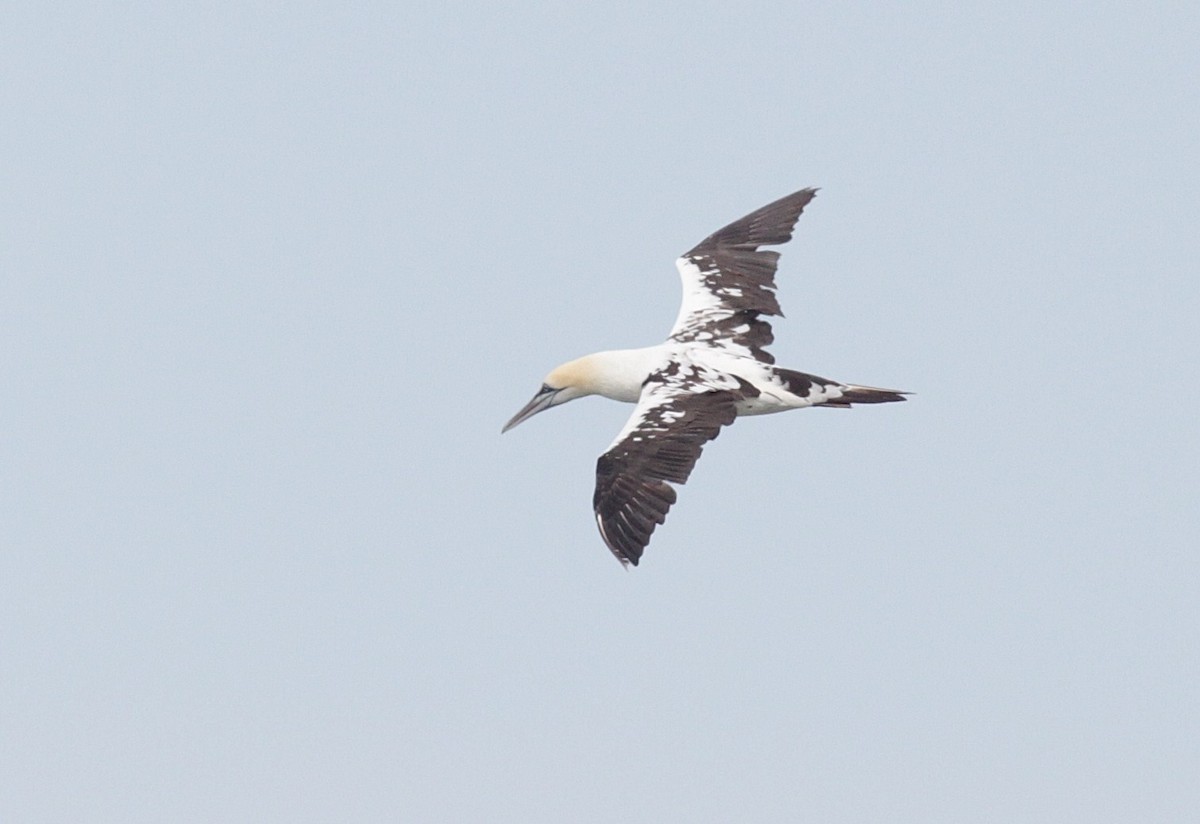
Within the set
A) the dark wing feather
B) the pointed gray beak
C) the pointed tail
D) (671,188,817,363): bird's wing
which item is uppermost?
(671,188,817,363): bird's wing

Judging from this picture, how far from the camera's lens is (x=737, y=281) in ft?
83.8

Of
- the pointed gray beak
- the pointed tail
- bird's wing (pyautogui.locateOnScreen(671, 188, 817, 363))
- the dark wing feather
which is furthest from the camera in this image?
the pointed gray beak

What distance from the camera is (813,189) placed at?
27.3 m

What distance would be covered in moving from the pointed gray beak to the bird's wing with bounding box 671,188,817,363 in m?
1.78

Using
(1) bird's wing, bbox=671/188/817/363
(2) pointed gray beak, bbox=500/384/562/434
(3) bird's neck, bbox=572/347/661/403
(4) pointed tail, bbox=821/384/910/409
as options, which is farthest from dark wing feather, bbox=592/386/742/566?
(2) pointed gray beak, bbox=500/384/562/434

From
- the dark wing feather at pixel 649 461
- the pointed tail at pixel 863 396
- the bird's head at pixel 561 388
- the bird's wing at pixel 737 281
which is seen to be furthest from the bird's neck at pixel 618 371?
the pointed tail at pixel 863 396

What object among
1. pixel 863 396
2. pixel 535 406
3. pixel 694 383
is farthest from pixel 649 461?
pixel 535 406

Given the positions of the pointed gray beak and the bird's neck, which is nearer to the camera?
the bird's neck

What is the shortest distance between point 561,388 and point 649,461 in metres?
3.85

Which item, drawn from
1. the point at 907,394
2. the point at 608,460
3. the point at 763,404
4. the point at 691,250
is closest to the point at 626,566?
the point at 608,460

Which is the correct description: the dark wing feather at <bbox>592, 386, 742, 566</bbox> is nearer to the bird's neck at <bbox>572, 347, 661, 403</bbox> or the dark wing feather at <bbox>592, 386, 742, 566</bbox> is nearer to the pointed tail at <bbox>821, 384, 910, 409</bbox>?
the bird's neck at <bbox>572, 347, 661, 403</bbox>

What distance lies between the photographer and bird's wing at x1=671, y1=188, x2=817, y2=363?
24.6 m

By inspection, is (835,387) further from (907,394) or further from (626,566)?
(626,566)

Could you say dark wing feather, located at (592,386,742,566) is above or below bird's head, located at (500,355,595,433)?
below
